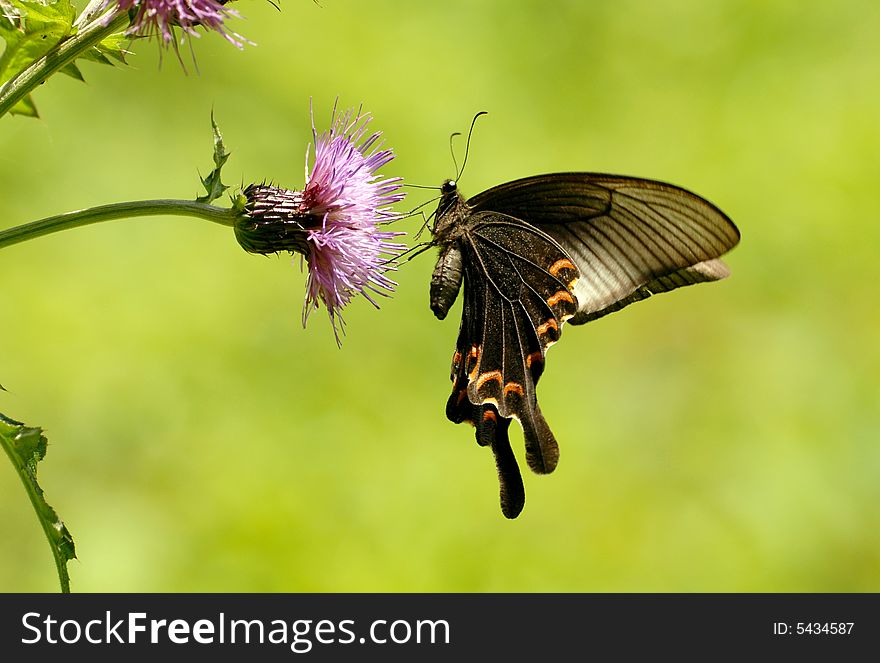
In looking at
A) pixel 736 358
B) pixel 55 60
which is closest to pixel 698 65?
pixel 736 358

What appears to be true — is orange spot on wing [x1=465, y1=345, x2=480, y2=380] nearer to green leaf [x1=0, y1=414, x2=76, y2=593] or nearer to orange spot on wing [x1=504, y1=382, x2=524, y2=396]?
orange spot on wing [x1=504, y1=382, x2=524, y2=396]

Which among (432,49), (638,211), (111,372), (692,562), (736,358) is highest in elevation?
(432,49)

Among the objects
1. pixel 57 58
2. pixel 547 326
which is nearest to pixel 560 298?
pixel 547 326

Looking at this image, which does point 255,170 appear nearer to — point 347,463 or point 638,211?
point 347,463

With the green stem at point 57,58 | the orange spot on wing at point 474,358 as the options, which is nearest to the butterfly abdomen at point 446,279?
the orange spot on wing at point 474,358

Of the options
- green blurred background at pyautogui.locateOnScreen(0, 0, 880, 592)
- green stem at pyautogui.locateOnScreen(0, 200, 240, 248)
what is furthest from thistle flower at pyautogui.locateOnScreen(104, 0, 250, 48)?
green blurred background at pyautogui.locateOnScreen(0, 0, 880, 592)

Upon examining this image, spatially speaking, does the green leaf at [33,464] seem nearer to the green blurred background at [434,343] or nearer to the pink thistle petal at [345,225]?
the pink thistle petal at [345,225]

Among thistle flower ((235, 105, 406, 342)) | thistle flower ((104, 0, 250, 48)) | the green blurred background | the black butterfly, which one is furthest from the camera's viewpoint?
the green blurred background
